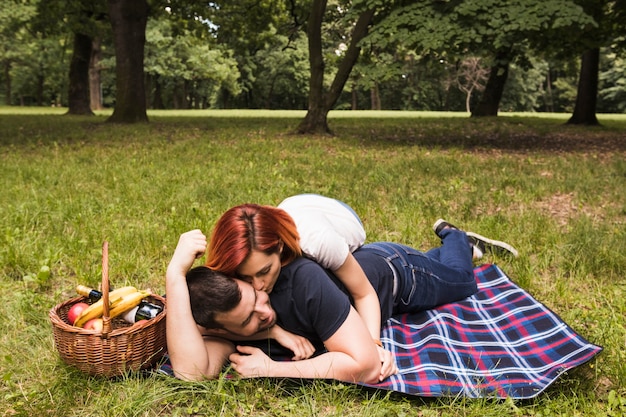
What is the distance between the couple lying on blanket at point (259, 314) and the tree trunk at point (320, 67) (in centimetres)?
1048

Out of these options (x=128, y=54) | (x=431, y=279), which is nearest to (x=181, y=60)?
(x=128, y=54)

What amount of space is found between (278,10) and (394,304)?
59.1ft

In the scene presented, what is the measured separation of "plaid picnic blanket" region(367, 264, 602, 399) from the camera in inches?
106

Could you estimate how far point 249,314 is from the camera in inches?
102

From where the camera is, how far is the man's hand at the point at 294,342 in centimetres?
283

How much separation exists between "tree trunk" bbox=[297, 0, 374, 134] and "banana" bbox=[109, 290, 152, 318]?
10.5 m

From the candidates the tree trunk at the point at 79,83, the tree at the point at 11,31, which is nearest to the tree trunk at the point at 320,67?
the tree at the point at 11,31

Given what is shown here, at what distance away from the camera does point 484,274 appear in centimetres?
415

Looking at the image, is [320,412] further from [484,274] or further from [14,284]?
[14,284]

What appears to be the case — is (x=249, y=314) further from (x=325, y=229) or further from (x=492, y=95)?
(x=492, y=95)

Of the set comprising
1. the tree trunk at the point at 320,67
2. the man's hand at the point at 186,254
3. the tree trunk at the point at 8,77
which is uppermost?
the tree trunk at the point at 8,77

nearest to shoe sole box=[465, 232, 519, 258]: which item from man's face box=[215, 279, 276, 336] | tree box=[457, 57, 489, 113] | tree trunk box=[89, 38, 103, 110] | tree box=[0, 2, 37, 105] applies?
man's face box=[215, 279, 276, 336]

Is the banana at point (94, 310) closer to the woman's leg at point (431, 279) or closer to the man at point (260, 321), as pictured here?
the man at point (260, 321)

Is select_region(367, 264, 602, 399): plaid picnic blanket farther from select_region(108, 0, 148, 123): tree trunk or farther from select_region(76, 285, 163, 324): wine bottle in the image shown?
select_region(108, 0, 148, 123): tree trunk
